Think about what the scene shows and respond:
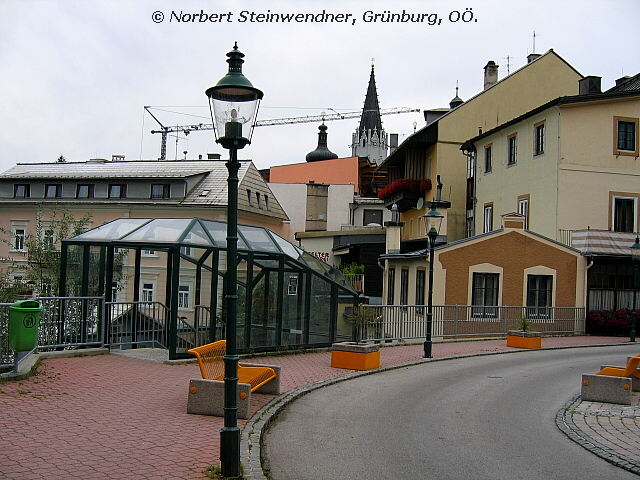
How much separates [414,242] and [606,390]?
89.7 ft

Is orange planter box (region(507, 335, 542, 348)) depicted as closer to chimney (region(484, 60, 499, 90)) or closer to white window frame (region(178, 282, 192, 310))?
white window frame (region(178, 282, 192, 310))

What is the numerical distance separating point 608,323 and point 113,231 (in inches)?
756

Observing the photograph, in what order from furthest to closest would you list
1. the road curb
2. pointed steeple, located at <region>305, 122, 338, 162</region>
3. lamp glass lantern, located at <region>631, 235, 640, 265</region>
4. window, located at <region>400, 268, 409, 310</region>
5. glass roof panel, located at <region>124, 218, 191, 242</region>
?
1. pointed steeple, located at <region>305, 122, 338, 162</region>
2. window, located at <region>400, 268, 409, 310</region>
3. lamp glass lantern, located at <region>631, 235, 640, 265</region>
4. glass roof panel, located at <region>124, 218, 191, 242</region>
5. the road curb

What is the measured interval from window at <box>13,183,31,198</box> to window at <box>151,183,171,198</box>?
31.3 feet

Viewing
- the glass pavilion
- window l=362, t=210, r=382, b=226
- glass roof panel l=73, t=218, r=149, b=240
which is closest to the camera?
the glass pavilion

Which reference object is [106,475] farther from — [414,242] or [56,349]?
[414,242]

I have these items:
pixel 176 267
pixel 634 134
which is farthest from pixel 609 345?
pixel 176 267

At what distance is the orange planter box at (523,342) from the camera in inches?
837

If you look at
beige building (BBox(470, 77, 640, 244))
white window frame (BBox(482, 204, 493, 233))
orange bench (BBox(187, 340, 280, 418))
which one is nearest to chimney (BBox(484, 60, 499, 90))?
white window frame (BBox(482, 204, 493, 233))

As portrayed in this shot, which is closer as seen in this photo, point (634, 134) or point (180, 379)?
point (180, 379)

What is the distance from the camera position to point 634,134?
30125mm

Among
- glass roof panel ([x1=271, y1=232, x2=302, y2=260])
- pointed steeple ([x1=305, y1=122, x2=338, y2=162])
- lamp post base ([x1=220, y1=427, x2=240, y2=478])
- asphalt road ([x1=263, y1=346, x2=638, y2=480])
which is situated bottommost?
asphalt road ([x1=263, y1=346, x2=638, y2=480])

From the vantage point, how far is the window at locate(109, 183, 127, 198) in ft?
156

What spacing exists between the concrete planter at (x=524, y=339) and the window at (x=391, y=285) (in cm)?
893
